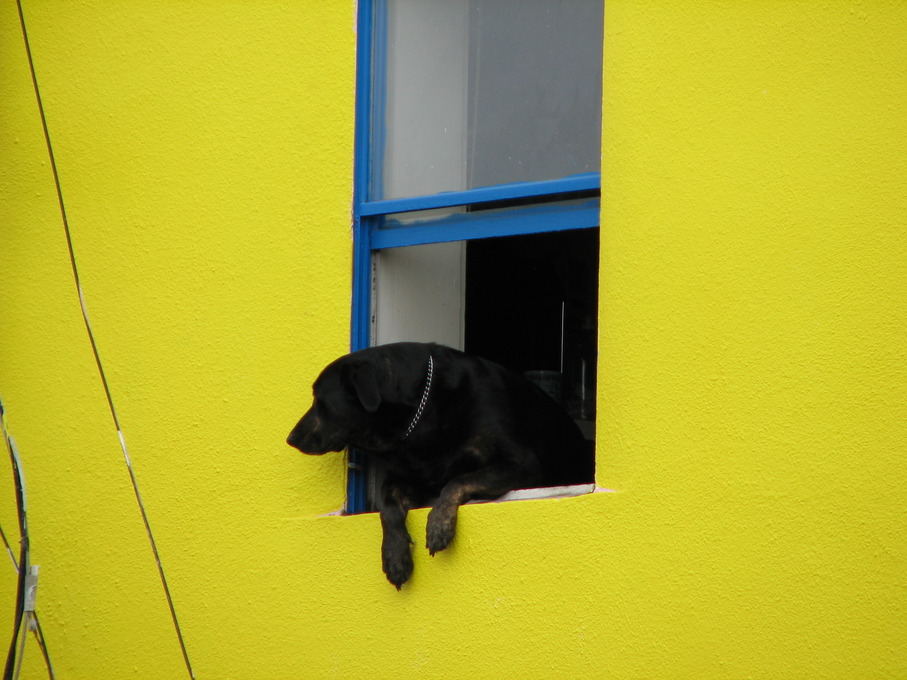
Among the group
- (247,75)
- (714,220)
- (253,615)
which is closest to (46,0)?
(247,75)

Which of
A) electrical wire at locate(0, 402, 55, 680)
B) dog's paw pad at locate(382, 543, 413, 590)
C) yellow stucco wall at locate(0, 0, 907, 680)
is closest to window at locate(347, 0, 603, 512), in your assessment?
yellow stucco wall at locate(0, 0, 907, 680)

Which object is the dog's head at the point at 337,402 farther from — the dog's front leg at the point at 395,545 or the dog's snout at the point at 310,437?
the dog's front leg at the point at 395,545

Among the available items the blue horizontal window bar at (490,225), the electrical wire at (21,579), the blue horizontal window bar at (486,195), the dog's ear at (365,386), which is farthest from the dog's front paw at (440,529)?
the electrical wire at (21,579)

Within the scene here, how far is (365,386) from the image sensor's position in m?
4.54

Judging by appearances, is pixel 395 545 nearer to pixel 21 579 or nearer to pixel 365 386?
pixel 365 386

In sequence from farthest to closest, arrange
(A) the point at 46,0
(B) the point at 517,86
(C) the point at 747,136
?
(A) the point at 46,0, (B) the point at 517,86, (C) the point at 747,136

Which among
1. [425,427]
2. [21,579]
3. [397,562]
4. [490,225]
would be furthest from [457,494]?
[21,579]

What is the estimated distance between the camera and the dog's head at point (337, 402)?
454 centimetres

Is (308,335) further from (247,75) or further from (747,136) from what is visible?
(747,136)

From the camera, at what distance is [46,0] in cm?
543

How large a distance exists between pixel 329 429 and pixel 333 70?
4.28 ft

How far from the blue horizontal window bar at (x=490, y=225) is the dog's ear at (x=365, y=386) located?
1.76 ft

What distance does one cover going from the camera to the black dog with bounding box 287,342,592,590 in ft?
14.9

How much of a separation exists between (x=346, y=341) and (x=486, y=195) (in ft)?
2.35
